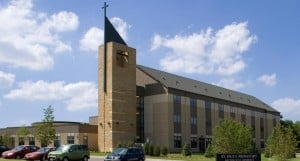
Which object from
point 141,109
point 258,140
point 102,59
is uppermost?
point 102,59

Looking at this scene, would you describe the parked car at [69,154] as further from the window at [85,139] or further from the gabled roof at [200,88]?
the gabled roof at [200,88]

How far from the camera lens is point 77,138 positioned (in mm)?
80000

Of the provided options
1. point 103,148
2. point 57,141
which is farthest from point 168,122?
point 57,141

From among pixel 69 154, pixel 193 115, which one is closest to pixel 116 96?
pixel 193 115

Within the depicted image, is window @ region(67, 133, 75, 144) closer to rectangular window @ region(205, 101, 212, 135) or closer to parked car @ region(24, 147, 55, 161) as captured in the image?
rectangular window @ region(205, 101, 212, 135)

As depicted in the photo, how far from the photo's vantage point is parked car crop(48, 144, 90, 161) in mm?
44656

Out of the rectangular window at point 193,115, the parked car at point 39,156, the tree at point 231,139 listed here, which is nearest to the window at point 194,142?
the rectangular window at point 193,115

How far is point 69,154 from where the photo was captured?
4519cm

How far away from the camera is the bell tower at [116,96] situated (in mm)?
77438

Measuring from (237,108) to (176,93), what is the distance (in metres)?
25.5

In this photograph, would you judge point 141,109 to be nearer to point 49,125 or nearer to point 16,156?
point 49,125

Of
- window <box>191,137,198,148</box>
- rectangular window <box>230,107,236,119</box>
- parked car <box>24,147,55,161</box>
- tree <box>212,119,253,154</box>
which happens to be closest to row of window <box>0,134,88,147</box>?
window <box>191,137,198,148</box>

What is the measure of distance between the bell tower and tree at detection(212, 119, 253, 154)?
114 feet

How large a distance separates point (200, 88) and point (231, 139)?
5721 cm
